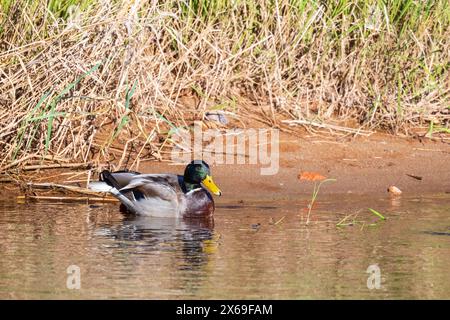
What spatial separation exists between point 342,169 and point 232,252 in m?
3.19

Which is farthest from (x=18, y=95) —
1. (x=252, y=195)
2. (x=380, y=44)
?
(x=380, y=44)

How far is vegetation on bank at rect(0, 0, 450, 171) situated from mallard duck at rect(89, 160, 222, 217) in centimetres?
81

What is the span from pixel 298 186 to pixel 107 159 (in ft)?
5.12

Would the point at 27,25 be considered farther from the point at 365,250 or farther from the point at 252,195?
the point at 365,250

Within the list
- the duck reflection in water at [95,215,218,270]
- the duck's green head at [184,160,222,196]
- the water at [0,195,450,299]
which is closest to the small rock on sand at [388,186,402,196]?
the water at [0,195,450,299]

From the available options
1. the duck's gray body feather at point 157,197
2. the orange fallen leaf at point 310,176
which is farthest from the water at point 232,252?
the orange fallen leaf at point 310,176

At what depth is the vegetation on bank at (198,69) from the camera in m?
→ 9.30

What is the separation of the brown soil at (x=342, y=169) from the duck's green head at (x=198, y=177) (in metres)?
0.36

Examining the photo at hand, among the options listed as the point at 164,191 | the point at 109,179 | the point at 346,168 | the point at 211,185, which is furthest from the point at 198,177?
the point at 346,168

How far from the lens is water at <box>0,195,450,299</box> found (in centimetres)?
591

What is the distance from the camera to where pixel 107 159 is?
378 inches

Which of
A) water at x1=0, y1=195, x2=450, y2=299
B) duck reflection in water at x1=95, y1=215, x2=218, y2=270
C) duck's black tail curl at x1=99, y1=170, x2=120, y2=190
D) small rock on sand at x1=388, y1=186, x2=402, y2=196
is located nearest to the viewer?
water at x1=0, y1=195, x2=450, y2=299

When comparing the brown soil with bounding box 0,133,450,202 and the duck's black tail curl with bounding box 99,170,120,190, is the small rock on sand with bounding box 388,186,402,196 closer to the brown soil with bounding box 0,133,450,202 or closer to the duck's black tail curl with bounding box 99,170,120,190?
the brown soil with bounding box 0,133,450,202

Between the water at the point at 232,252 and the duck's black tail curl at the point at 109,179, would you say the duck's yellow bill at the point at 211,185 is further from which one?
the duck's black tail curl at the point at 109,179
